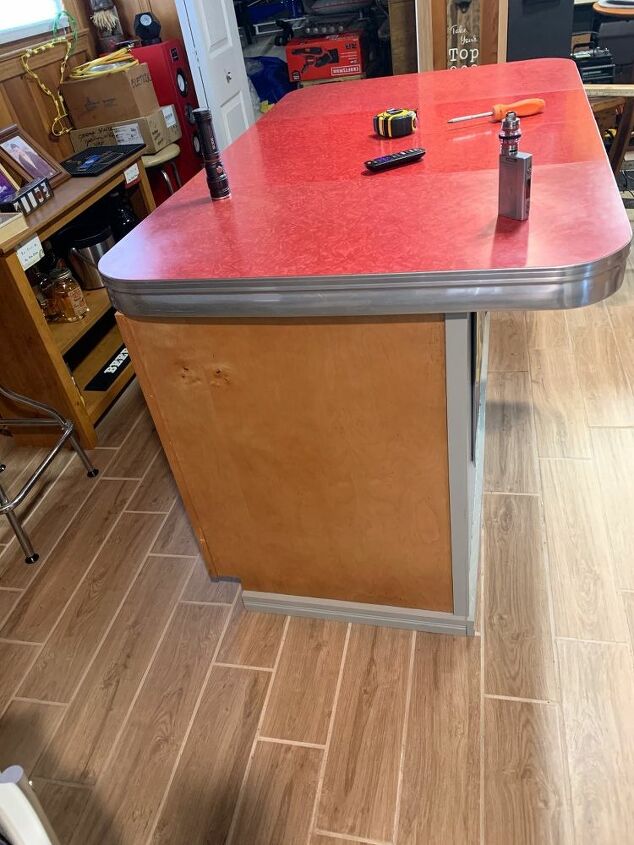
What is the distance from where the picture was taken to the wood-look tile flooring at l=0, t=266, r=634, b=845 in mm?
1249

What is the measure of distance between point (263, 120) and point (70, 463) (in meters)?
1.35

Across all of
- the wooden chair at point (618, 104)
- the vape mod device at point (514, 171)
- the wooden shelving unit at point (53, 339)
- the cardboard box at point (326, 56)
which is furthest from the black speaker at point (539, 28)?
the vape mod device at point (514, 171)

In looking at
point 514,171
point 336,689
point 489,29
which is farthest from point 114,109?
point 336,689

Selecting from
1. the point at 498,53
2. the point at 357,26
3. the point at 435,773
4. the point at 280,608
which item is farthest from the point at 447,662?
the point at 357,26

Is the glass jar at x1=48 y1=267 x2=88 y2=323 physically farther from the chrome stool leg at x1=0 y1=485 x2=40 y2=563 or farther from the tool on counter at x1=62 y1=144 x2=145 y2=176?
the chrome stool leg at x1=0 y1=485 x2=40 y2=563

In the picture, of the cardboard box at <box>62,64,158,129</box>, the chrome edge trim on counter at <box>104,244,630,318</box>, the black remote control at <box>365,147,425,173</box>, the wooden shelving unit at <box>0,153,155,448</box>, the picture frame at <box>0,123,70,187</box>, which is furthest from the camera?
the cardboard box at <box>62,64,158,129</box>

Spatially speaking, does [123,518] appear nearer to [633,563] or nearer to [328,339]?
[328,339]

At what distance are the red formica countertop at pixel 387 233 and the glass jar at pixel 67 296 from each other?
1.01 m

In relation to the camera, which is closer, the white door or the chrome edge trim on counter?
the chrome edge trim on counter

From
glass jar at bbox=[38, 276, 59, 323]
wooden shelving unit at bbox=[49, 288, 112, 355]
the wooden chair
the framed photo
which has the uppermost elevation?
the framed photo

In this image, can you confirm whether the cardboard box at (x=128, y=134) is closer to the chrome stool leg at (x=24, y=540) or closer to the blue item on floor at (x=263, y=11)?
the blue item on floor at (x=263, y=11)

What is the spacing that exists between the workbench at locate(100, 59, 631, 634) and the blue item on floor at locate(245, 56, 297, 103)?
2.89 meters

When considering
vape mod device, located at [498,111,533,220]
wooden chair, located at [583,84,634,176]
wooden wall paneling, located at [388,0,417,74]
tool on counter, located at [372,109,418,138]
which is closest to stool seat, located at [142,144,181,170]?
wooden wall paneling, located at [388,0,417,74]

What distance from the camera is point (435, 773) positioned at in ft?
4.21
